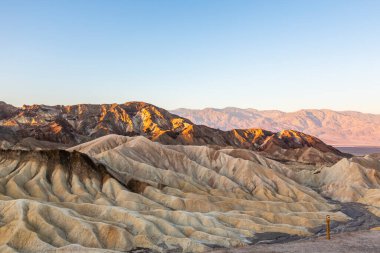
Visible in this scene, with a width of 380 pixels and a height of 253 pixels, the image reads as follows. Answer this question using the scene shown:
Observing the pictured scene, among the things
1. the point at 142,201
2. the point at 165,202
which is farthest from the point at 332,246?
the point at 165,202

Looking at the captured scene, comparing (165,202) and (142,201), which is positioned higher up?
(142,201)

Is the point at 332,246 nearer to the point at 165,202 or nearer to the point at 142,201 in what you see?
the point at 142,201

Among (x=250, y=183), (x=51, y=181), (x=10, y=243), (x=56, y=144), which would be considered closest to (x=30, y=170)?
(x=51, y=181)

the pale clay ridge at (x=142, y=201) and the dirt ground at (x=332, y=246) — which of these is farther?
the pale clay ridge at (x=142, y=201)

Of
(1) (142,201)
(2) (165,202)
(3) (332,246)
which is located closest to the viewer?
(3) (332,246)

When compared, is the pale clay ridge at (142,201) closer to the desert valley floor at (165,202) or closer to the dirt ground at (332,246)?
the desert valley floor at (165,202)

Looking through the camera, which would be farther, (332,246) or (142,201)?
(142,201)

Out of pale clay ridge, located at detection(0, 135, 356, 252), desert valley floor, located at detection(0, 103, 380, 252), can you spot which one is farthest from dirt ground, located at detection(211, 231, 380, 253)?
pale clay ridge, located at detection(0, 135, 356, 252)

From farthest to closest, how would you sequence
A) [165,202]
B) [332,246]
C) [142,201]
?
[165,202] < [142,201] < [332,246]

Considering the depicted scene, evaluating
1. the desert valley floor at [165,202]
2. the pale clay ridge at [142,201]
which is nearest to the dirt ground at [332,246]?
the desert valley floor at [165,202]
